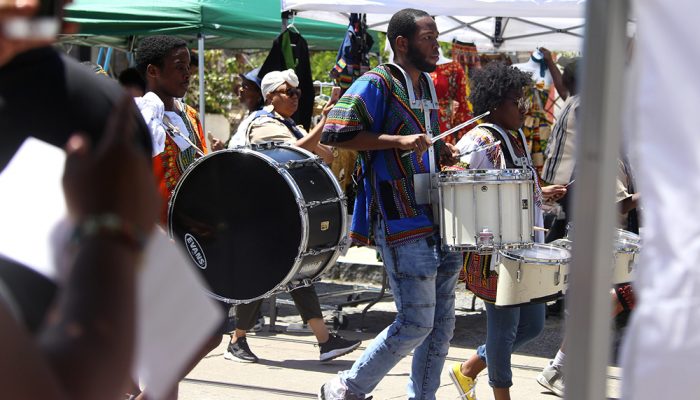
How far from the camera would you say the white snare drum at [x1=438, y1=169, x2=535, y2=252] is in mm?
4609

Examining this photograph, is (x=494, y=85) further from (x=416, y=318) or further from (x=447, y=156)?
(x=416, y=318)


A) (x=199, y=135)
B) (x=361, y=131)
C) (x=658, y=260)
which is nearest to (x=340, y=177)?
(x=199, y=135)

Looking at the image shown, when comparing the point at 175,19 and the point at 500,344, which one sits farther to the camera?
the point at 175,19

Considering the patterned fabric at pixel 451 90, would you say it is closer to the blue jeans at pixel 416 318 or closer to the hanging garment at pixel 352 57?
the hanging garment at pixel 352 57

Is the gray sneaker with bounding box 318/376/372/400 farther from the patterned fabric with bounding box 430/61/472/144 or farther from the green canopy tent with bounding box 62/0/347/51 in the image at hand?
the patterned fabric with bounding box 430/61/472/144

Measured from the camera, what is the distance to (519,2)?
7.12 m

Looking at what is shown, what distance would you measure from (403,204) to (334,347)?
2.19m

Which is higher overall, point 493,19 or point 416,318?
point 493,19

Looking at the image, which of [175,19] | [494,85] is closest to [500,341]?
[494,85]

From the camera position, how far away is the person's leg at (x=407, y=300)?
4574 mm

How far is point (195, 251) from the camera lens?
530 centimetres

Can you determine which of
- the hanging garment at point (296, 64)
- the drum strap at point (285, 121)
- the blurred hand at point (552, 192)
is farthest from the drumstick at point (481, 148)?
the hanging garment at point (296, 64)

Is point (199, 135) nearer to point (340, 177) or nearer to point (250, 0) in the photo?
point (340, 177)

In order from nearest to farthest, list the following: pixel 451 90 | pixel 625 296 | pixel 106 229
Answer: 1. pixel 106 229
2. pixel 625 296
3. pixel 451 90
